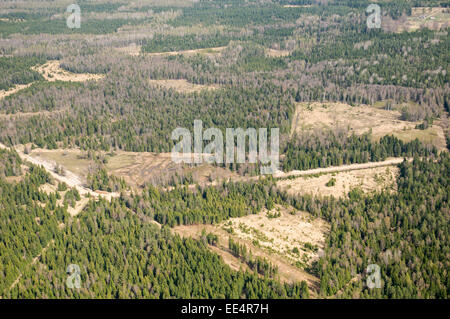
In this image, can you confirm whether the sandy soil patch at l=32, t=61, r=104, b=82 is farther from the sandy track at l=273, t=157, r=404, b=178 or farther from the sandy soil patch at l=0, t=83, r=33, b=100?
the sandy track at l=273, t=157, r=404, b=178

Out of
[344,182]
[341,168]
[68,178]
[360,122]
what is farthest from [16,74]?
[344,182]

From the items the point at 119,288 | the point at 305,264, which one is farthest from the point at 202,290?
the point at 305,264

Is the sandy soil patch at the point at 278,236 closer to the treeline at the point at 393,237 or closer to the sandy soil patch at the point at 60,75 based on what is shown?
the treeline at the point at 393,237

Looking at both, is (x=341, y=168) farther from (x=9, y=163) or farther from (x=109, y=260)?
(x=9, y=163)

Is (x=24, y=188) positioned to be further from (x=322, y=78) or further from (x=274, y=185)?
(x=322, y=78)

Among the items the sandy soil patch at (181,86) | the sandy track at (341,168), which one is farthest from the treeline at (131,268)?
the sandy soil patch at (181,86)

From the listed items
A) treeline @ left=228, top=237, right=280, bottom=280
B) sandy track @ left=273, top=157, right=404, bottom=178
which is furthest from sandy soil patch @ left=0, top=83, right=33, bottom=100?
treeline @ left=228, top=237, right=280, bottom=280
